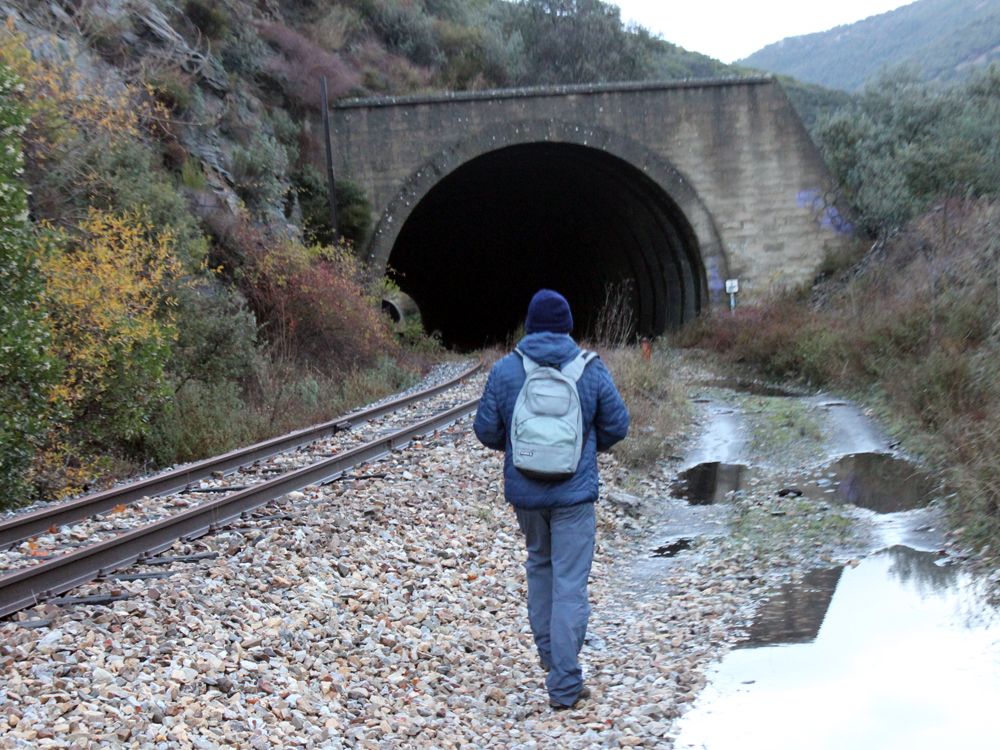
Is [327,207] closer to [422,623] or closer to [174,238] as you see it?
[174,238]

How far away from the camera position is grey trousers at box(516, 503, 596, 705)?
4.39 m

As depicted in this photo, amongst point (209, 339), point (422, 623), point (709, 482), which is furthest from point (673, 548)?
point (209, 339)

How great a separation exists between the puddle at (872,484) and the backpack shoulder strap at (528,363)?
5.22 metres

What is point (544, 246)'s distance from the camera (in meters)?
35.1

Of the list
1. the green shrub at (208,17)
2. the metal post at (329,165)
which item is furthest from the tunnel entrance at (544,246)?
the green shrub at (208,17)

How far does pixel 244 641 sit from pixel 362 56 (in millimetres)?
27581

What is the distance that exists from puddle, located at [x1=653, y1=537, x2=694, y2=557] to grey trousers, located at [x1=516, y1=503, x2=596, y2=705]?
3.44 metres

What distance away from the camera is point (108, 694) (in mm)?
3971

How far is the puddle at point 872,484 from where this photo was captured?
8609mm

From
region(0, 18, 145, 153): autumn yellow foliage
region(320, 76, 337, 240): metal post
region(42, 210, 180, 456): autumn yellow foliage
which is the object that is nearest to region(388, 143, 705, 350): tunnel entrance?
region(320, 76, 337, 240): metal post

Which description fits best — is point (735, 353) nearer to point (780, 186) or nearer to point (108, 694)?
point (780, 186)

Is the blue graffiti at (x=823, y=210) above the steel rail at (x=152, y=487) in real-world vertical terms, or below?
above

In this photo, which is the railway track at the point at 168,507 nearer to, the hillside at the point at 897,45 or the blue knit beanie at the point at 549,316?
the blue knit beanie at the point at 549,316

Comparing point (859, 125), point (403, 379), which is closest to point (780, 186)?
point (859, 125)
